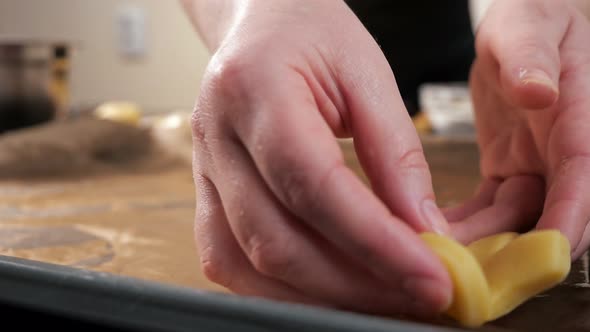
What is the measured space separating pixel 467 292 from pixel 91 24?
2.51 meters

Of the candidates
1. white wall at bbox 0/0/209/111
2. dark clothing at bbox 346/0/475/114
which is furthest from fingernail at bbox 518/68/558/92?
white wall at bbox 0/0/209/111

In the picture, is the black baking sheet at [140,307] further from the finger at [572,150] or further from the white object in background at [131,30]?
the white object in background at [131,30]

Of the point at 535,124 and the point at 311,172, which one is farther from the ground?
the point at 311,172

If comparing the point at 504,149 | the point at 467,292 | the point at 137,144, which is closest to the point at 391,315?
the point at 467,292

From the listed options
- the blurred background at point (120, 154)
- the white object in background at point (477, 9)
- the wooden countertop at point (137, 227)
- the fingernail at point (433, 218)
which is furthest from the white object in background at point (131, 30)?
the fingernail at point (433, 218)

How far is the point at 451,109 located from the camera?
1.51 m

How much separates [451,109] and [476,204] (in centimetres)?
74

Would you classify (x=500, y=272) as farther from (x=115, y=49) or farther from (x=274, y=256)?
(x=115, y=49)

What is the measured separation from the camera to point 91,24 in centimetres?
271

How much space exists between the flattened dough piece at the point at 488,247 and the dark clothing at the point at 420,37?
3.96 ft

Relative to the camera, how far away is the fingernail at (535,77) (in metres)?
0.61

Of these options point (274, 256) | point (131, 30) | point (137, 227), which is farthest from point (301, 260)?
point (131, 30)

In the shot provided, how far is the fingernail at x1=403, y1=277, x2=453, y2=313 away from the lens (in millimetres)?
447

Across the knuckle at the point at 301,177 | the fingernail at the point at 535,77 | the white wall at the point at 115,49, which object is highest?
the knuckle at the point at 301,177
